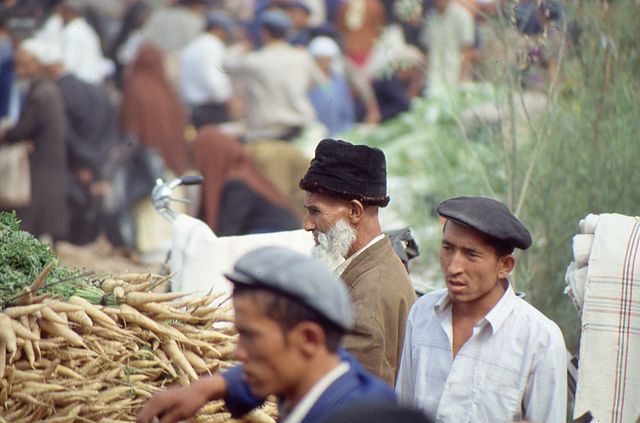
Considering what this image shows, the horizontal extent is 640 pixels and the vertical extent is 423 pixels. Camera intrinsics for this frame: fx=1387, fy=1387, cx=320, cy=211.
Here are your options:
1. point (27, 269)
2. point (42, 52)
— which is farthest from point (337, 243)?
point (42, 52)

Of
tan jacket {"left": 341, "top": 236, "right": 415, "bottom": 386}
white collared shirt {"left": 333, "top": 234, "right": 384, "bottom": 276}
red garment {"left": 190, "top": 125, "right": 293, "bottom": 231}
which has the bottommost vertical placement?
red garment {"left": 190, "top": 125, "right": 293, "bottom": 231}

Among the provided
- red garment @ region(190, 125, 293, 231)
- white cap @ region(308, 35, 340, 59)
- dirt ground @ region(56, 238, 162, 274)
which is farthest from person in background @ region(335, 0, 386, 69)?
red garment @ region(190, 125, 293, 231)

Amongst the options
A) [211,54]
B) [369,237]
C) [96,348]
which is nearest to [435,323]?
[369,237]

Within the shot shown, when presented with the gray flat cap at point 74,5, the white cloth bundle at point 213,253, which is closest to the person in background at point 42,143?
the gray flat cap at point 74,5

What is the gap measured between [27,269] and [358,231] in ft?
3.84

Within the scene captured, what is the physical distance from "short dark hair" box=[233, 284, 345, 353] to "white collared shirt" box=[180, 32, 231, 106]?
11.4m

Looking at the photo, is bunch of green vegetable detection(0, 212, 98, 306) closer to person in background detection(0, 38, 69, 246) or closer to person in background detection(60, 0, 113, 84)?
person in background detection(0, 38, 69, 246)

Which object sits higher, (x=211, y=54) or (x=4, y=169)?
(x=211, y=54)

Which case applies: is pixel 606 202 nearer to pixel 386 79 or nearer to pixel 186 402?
pixel 186 402

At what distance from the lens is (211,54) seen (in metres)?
14.3

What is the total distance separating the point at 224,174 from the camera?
1170 centimetres

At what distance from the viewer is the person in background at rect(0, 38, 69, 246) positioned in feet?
44.2

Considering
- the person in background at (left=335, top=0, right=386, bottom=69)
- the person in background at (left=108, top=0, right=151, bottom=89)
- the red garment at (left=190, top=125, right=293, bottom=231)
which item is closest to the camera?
the red garment at (left=190, top=125, right=293, bottom=231)

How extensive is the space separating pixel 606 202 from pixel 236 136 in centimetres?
659
